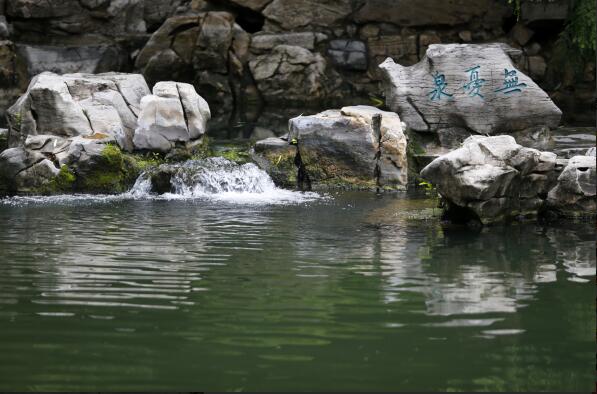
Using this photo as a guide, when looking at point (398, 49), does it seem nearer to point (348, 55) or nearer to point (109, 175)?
point (348, 55)

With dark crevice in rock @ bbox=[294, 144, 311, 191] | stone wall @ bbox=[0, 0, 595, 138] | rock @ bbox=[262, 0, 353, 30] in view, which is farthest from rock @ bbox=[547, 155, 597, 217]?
rock @ bbox=[262, 0, 353, 30]

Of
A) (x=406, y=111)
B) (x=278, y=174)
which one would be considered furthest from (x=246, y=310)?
(x=406, y=111)

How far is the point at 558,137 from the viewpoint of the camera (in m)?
20.0

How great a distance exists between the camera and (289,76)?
3088 cm

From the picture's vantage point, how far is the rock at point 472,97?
19.3 m

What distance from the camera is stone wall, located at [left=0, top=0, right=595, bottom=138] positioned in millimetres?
30422

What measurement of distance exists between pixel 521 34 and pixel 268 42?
8992 mm

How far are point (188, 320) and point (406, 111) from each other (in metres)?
13.0

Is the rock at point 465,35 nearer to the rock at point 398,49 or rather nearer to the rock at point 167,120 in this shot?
the rock at point 398,49

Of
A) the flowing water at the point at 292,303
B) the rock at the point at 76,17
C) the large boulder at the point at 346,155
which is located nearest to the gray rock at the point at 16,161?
the flowing water at the point at 292,303

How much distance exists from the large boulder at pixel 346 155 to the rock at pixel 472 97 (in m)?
1.93

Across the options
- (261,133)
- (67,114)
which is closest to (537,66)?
A: (261,133)

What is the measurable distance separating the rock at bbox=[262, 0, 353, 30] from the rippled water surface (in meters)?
19.9

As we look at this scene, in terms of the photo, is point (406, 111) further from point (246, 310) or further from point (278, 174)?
point (246, 310)
